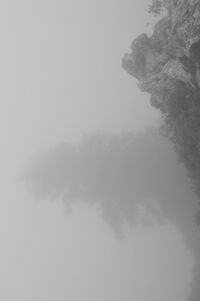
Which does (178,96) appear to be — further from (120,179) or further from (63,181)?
(63,181)

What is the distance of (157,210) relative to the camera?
174 ft

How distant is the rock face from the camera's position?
17.9 metres

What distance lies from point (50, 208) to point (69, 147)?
15.9 metres

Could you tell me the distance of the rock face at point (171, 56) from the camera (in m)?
17.9

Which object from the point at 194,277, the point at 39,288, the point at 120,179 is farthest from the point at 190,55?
the point at 39,288

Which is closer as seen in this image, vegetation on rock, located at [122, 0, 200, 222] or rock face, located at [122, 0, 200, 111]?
rock face, located at [122, 0, 200, 111]

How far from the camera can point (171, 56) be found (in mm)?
25844

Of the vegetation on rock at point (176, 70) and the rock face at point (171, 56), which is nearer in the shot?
the rock face at point (171, 56)

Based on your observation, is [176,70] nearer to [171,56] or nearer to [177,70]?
[177,70]

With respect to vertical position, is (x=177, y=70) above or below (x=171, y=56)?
below

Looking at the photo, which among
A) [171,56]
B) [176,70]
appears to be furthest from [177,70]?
[171,56]

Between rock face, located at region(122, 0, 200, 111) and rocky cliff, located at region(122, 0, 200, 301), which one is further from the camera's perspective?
rocky cliff, located at region(122, 0, 200, 301)

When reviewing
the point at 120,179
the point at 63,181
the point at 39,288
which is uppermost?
the point at 63,181

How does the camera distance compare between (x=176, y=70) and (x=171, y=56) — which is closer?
(x=176, y=70)
